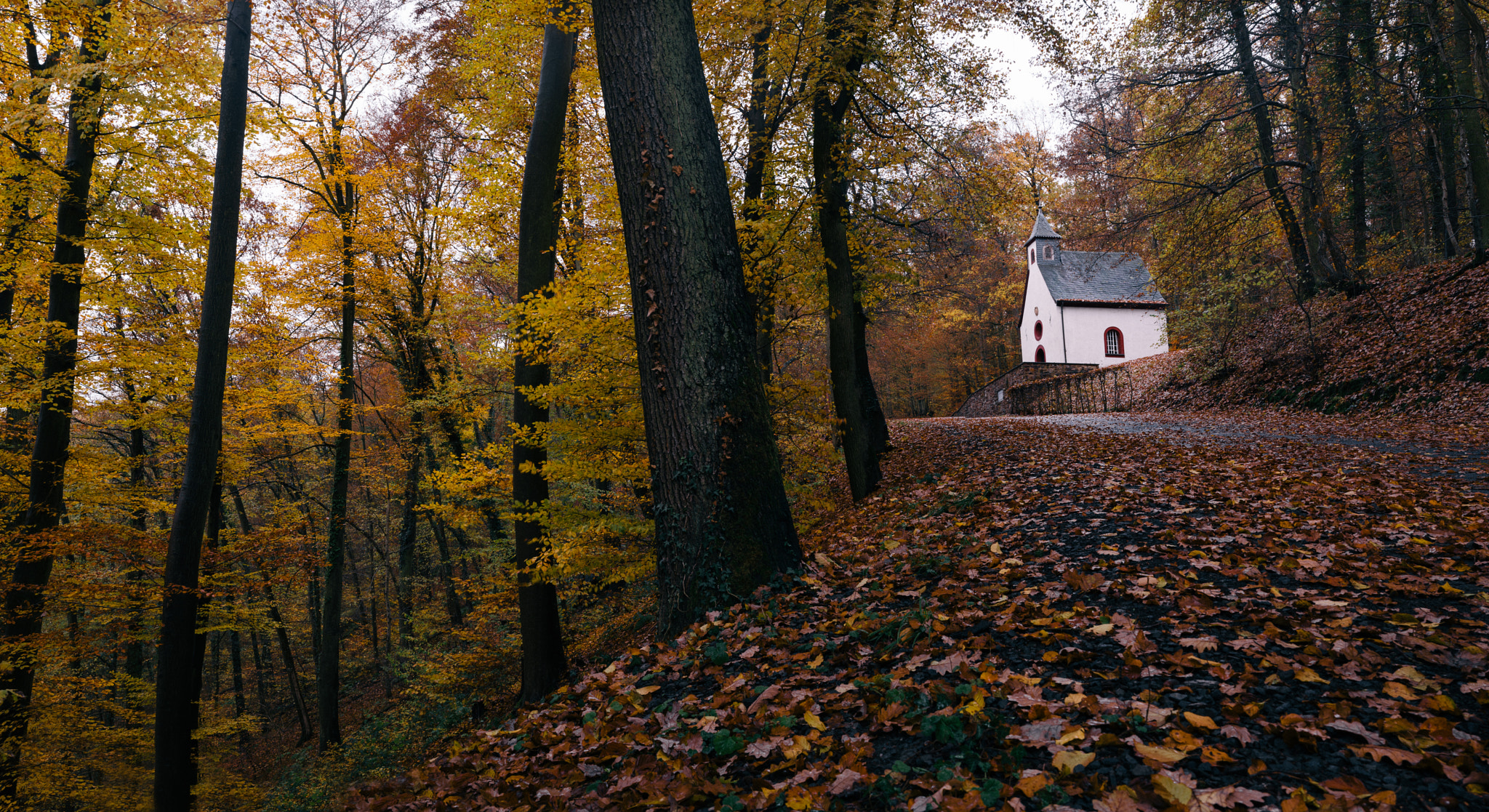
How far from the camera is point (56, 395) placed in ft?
28.3

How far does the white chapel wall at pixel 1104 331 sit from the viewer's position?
33.0 metres

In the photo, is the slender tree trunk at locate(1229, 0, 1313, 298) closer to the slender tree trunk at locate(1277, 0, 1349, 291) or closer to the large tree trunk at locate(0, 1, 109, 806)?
the slender tree trunk at locate(1277, 0, 1349, 291)

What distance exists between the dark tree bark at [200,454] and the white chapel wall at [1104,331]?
33.3m

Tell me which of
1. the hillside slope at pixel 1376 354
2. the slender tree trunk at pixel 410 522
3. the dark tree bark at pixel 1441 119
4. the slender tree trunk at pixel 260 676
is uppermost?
the dark tree bark at pixel 1441 119

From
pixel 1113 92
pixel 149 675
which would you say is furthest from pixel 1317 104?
pixel 149 675

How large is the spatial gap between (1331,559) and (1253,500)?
1727mm

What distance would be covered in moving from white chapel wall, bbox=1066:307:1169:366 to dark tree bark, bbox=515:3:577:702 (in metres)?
30.8

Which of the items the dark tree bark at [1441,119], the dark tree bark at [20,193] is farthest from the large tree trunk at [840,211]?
the dark tree bark at [1441,119]

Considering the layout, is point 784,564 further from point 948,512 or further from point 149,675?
point 149,675

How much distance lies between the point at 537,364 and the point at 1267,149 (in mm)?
17767

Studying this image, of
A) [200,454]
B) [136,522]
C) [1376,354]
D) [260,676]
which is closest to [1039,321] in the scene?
[1376,354]

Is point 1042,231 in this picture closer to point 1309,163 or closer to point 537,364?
point 1309,163

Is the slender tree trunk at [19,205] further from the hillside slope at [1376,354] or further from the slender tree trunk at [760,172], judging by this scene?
the hillside slope at [1376,354]

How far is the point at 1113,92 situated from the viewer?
14414mm
